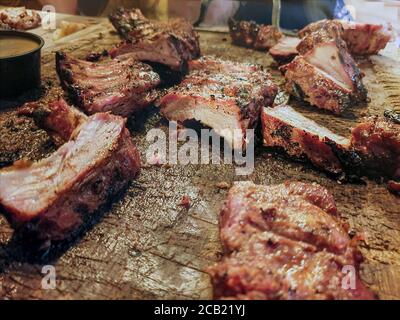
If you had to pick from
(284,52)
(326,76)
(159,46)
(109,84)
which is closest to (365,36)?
(284,52)

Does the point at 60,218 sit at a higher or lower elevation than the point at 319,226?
lower

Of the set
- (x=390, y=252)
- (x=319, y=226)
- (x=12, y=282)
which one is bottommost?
(x=12, y=282)

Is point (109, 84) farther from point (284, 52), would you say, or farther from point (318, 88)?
point (284, 52)

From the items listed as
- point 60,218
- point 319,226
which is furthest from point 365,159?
point 60,218

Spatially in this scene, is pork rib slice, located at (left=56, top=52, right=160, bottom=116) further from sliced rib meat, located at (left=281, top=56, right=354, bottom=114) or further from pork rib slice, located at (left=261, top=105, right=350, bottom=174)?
sliced rib meat, located at (left=281, top=56, right=354, bottom=114)

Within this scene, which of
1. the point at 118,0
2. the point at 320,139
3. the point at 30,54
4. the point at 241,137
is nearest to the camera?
the point at 320,139

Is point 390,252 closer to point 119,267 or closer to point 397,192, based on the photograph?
point 397,192
